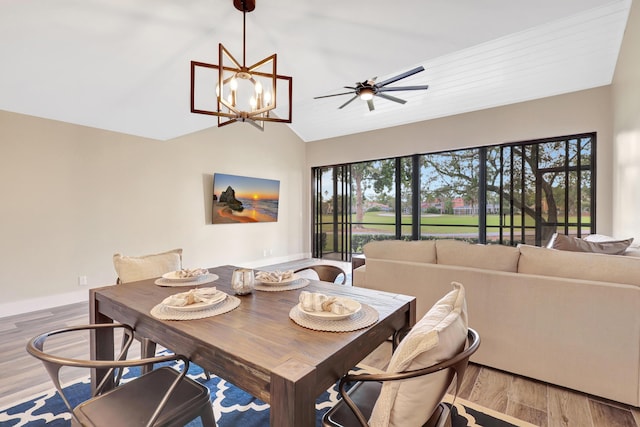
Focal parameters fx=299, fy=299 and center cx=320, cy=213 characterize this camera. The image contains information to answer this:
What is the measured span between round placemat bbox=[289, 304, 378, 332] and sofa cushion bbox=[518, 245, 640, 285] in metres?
1.44

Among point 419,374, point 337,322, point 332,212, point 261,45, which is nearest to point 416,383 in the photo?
point 419,374

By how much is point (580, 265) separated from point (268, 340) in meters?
2.04

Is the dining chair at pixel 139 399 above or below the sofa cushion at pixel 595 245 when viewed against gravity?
below

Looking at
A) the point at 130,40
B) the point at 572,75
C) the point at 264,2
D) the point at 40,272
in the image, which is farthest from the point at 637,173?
the point at 40,272

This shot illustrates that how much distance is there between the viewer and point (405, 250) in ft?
8.43

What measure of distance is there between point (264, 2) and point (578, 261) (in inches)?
110

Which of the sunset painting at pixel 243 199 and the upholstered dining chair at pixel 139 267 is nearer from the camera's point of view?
the upholstered dining chair at pixel 139 267

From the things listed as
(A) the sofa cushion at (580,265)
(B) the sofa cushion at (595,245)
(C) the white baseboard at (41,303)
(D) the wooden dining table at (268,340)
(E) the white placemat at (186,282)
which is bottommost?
(C) the white baseboard at (41,303)

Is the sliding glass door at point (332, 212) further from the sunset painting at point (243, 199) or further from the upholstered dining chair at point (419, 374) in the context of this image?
the upholstered dining chair at point (419, 374)

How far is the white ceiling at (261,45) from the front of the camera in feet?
7.07

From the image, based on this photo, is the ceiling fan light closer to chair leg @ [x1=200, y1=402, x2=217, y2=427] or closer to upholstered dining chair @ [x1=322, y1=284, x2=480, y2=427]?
upholstered dining chair @ [x1=322, y1=284, x2=480, y2=427]

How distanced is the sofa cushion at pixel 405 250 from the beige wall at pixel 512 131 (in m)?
3.36

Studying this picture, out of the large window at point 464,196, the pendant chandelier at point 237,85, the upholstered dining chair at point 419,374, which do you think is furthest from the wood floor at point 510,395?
the large window at point 464,196

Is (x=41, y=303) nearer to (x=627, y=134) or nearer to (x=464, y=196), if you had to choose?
(x=464, y=196)
